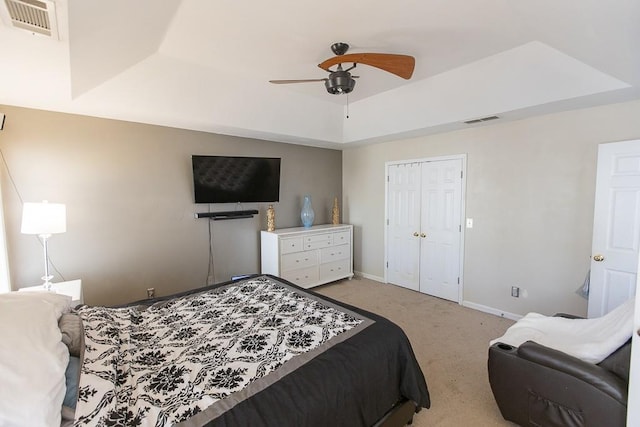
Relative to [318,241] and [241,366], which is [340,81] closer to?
[241,366]

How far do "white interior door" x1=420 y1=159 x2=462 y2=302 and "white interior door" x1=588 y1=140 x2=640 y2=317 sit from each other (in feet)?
4.68

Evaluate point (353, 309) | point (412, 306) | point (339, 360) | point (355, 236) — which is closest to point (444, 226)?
point (412, 306)

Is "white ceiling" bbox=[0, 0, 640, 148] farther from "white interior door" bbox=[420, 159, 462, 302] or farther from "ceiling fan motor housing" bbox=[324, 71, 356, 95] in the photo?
"white interior door" bbox=[420, 159, 462, 302]

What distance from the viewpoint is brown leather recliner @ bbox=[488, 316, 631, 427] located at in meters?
1.56

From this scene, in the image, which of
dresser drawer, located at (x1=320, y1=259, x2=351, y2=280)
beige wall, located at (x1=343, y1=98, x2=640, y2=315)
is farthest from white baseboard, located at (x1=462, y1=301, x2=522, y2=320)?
dresser drawer, located at (x1=320, y1=259, x2=351, y2=280)

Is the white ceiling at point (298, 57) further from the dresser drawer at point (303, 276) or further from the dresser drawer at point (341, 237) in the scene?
the dresser drawer at point (303, 276)

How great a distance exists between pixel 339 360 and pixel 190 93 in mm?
2944

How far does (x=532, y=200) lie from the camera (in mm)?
3404

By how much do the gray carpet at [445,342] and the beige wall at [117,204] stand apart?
2018 mm

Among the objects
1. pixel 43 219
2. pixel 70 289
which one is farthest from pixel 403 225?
pixel 43 219

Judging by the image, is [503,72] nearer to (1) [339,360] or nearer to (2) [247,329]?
(1) [339,360]

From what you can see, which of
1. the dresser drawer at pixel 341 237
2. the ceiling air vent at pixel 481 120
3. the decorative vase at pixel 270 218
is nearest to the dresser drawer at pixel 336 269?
the dresser drawer at pixel 341 237

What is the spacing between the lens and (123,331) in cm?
178

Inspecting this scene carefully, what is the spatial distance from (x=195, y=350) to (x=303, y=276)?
9.44 feet
